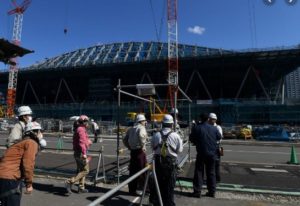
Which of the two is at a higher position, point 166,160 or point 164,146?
point 164,146

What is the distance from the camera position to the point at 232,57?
7131 centimetres

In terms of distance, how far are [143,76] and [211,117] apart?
238 ft

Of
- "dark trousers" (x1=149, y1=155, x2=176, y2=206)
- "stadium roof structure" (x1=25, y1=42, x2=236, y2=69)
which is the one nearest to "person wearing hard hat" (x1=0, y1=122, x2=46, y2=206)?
"dark trousers" (x1=149, y1=155, x2=176, y2=206)

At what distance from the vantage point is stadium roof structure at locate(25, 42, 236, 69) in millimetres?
91750

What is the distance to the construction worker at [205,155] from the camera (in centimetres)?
760

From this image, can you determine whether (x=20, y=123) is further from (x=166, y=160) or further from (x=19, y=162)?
(x=166, y=160)

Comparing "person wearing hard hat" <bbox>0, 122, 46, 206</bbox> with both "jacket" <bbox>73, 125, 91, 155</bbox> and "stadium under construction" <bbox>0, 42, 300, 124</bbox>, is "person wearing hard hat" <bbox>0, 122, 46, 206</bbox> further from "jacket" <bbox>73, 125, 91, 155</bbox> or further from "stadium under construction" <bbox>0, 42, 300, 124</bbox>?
"stadium under construction" <bbox>0, 42, 300, 124</bbox>

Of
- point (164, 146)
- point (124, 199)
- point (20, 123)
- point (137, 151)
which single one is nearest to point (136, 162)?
point (137, 151)

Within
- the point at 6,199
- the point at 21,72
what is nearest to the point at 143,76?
the point at 21,72

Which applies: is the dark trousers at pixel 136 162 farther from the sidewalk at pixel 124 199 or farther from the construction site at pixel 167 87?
the construction site at pixel 167 87

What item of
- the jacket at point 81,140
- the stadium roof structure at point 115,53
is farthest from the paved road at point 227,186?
the stadium roof structure at point 115,53

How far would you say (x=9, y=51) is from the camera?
263 inches

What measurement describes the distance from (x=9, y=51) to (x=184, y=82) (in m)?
76.9

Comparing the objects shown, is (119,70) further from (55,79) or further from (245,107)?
(245,107)
